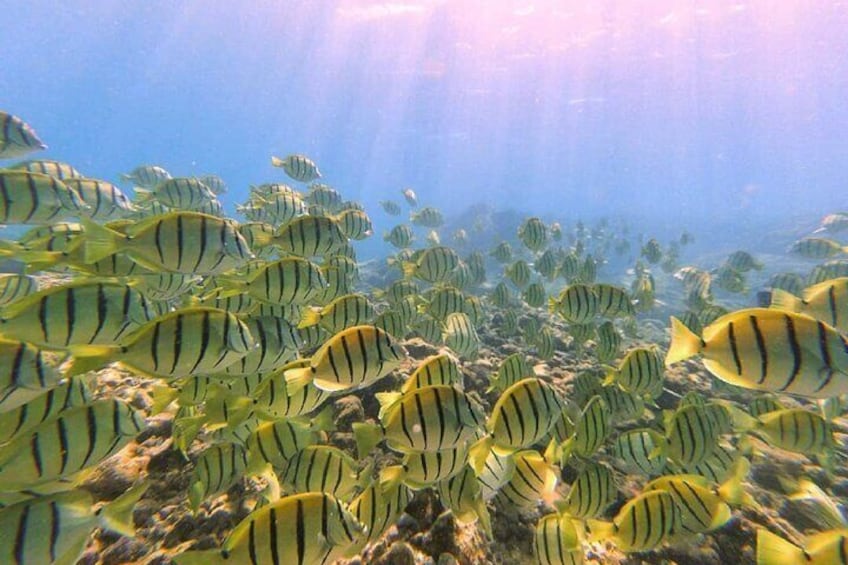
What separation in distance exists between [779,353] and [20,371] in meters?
4.56

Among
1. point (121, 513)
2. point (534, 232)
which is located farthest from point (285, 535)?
point (534, 232)

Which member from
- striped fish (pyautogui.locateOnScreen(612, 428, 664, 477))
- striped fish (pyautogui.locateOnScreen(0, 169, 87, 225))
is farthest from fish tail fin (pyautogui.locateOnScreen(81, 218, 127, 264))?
striped fish (pyautogui.locateOnScreen(612, 428, 664, 477))

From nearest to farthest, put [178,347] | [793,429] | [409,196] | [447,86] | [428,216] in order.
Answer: [178,347], [793,429], [428,216], [409,196], [447,86]

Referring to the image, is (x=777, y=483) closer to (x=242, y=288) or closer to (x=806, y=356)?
(x=806, y=356)

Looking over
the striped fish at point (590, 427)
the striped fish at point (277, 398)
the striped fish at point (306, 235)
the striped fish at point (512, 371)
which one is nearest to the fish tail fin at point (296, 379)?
the striped fish at point (277, 398)

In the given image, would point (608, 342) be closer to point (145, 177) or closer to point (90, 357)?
point (90, 357)

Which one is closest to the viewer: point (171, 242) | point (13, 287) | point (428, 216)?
point (171, 242)

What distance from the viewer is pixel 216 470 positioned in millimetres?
3143

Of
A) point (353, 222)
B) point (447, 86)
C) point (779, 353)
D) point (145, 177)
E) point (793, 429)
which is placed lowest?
point (793, 429)

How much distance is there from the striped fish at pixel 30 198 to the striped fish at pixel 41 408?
212 cm

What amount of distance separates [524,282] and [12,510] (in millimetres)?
7677

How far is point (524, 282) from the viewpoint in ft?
27.3

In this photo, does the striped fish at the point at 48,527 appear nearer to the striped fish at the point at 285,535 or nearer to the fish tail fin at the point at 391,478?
the striped fish at the point at 285,535

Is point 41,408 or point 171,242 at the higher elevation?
point 171,242
